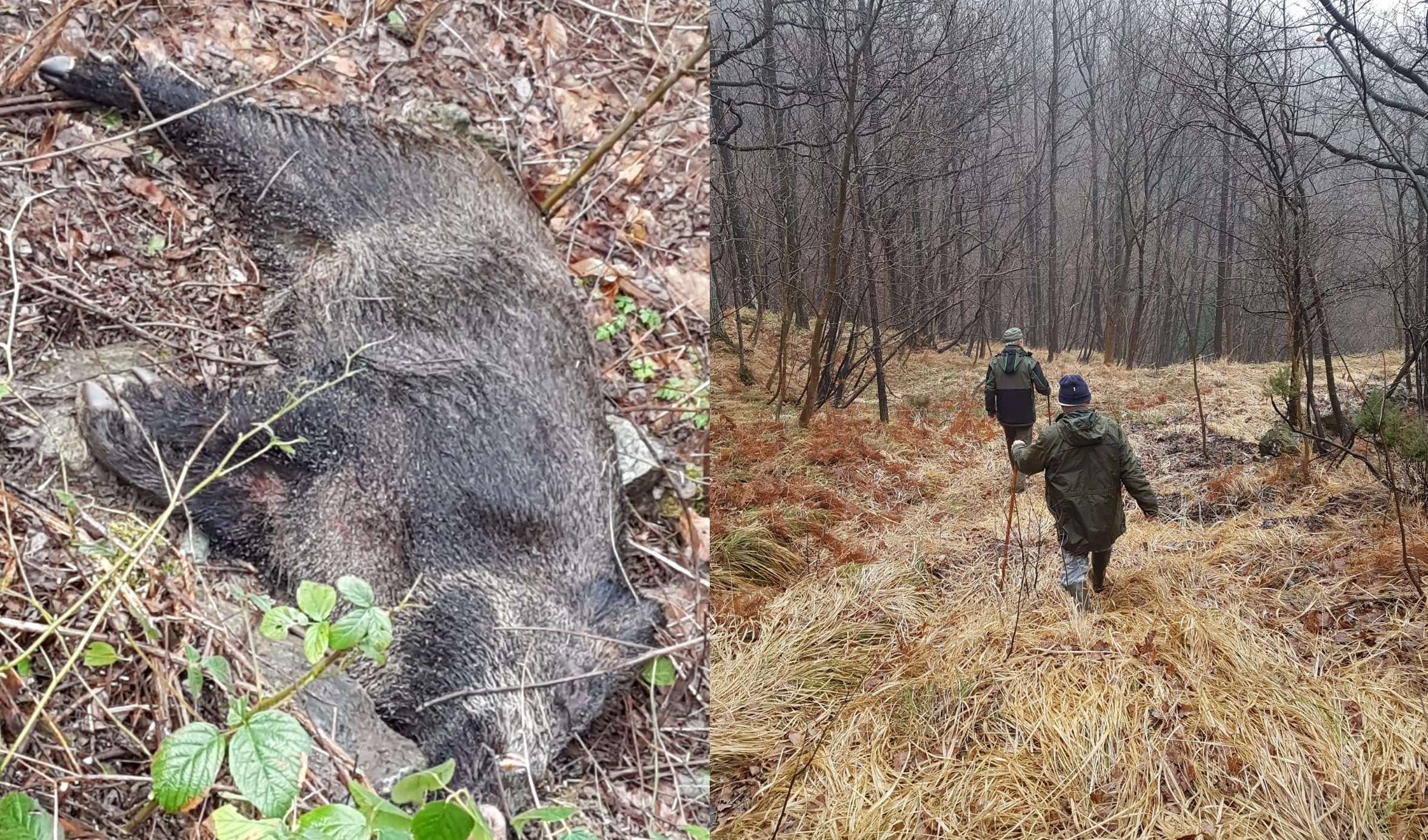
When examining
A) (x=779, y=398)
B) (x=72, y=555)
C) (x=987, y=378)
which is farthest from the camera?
(x=72, y=555)

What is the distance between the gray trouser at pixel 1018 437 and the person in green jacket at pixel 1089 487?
0.04 metres

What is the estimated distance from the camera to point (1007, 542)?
40.5 inches

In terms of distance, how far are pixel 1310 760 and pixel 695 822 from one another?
1.02m

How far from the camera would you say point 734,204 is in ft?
3.77

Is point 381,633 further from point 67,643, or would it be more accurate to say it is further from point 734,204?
point 734,204

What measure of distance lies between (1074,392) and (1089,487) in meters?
0.13

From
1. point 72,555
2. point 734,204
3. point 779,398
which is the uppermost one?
point 734,204

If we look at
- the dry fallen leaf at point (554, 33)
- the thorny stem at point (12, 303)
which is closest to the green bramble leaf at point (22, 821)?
the thorny stem at point (12, 303)

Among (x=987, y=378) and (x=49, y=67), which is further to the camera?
(x=49, y=67)

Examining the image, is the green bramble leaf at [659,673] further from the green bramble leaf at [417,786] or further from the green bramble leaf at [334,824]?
the green bramble leaf at [334,824]

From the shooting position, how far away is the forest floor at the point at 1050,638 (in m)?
0.87

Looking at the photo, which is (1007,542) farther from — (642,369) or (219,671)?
(219,671)

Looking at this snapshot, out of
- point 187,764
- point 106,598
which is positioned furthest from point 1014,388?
point 106,598

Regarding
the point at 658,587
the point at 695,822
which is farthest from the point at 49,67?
the point at 695,822
